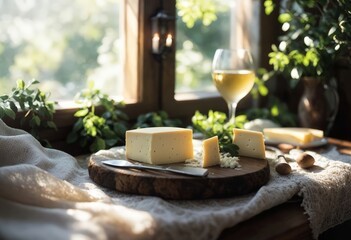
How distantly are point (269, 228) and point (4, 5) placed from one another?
0.93 meters

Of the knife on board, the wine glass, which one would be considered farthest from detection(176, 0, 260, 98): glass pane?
the knife on board

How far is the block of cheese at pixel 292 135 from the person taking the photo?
1.52m

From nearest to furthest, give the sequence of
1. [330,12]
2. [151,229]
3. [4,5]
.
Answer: [151,229] → [4,5] → [330,12]

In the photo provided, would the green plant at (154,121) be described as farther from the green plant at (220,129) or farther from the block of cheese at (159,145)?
the block of cheese at (159,145)

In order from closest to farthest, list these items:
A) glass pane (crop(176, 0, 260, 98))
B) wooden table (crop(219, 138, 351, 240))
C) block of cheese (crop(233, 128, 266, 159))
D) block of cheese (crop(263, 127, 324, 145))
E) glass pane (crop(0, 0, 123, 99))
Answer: wooden table (crop(219, 138, 351, 240)) → block of cheese (crop(233, 128, 266, 159)) → glass pane (crop(0, 0, 123, 99)) → block of cheese (crop(263, 127, 324, 145)) → glass pane (crop(176, 0, 260, 98))

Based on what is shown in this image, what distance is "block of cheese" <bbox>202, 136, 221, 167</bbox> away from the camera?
1.13 m

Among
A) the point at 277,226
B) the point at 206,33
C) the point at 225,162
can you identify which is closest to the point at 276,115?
the point at 206,33

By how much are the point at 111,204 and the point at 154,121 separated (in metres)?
0.59

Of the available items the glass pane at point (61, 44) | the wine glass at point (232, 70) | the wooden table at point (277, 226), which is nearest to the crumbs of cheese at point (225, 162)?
the wooden table at point (277, 226)

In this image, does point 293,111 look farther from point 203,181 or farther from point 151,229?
point 151,229

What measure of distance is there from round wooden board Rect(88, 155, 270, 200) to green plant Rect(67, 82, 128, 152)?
1.01 feet

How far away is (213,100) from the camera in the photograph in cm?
185

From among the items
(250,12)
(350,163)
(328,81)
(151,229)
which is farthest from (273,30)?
(151,229)

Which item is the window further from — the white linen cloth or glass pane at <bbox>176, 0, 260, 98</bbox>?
the white linen cloth
